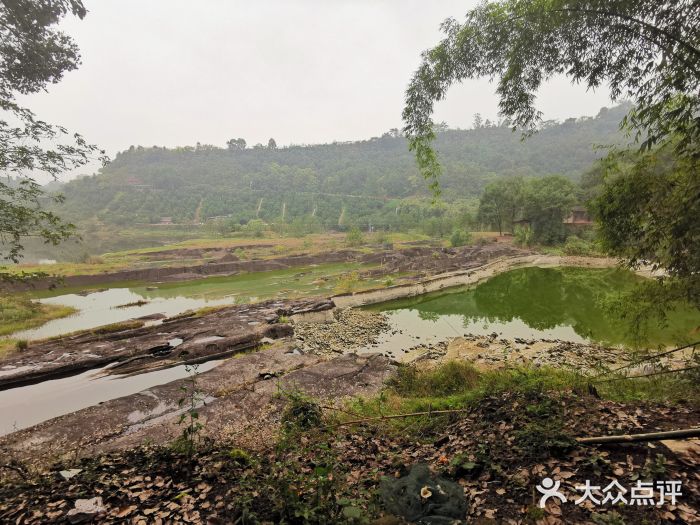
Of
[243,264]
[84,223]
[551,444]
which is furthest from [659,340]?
[84,223]

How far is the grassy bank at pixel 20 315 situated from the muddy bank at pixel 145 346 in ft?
19.5

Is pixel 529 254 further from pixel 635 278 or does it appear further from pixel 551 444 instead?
pixel 551 444

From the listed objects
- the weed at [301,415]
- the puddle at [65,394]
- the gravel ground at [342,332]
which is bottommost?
the gravel ground at [342,332]

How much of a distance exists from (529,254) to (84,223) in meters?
95.9

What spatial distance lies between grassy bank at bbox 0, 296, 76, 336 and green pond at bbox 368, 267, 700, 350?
74.5 ft

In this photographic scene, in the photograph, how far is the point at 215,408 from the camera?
8789 millimetres

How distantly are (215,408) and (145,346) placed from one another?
9.47m

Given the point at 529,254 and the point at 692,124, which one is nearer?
the point at 692,124

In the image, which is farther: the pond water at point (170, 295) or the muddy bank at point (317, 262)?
A: the muddy bank at point (317, 262)

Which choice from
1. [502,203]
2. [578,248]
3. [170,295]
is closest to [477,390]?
[170,295]

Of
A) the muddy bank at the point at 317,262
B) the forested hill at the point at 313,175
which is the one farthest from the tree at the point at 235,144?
the muddy bank at the point at 317,262

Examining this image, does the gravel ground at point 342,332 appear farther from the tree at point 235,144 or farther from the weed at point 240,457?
the tree at point 235,144

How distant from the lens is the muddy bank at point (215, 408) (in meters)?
7.67

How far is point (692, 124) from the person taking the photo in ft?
14.8
